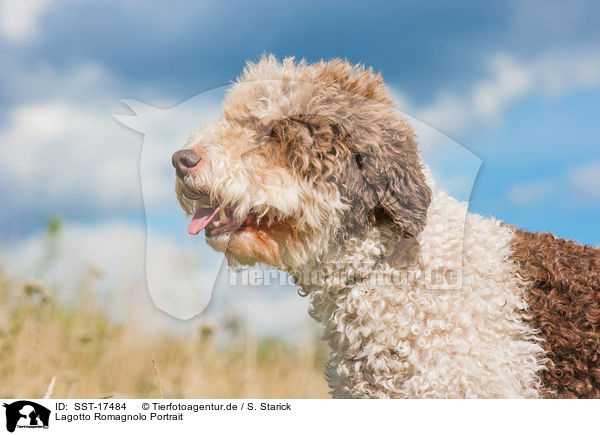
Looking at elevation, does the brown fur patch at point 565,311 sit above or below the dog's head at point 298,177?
below

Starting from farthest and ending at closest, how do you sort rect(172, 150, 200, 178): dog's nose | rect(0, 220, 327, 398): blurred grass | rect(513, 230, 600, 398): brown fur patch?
rect(0, 220, 327, 398): blurred grass < rect(513, 230, 600, 398): brown fur patch < rect(172, 150, 200, 178): dog's nose

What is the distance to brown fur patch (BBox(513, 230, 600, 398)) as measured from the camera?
3068mm

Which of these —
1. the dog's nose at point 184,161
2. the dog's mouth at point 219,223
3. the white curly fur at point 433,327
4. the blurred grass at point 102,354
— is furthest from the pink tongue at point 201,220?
the blurred grass at point 102,354

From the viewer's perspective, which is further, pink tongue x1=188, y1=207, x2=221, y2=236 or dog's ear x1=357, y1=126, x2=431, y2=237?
pink tongue x1=188, y1=207, x2=221, y2=236

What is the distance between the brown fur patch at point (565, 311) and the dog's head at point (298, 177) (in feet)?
2.82

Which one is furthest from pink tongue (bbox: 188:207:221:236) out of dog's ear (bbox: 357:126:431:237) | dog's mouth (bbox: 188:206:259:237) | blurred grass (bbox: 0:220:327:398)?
blurred grass (bbox: 0:220:327:398)

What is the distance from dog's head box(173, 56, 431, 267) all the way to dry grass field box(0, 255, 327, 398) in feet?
4.83

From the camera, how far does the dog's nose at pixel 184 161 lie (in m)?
2.95

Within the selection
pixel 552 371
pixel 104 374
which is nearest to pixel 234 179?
pixel 552 371

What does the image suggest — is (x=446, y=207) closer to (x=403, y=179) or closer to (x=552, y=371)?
(x=403, y=179)

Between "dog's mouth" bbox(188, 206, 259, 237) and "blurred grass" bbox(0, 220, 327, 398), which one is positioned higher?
"dog's mouth" bbox(188, 206, 259, 237)

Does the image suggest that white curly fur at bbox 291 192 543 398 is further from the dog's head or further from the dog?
the dog's head
